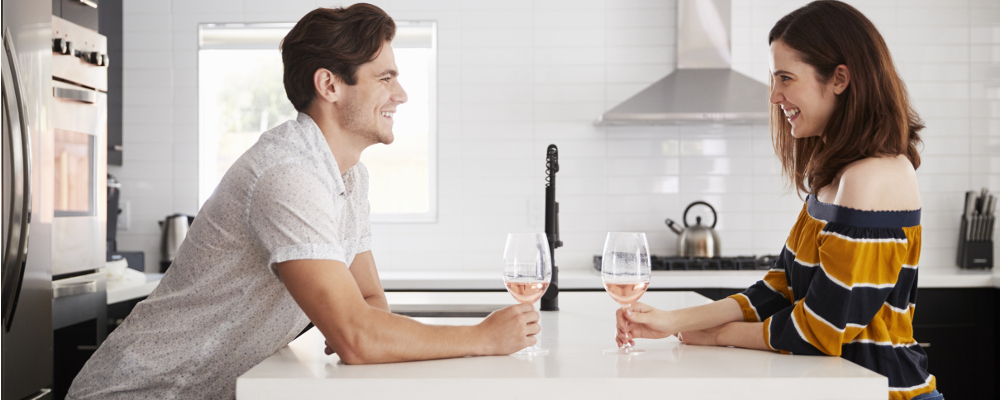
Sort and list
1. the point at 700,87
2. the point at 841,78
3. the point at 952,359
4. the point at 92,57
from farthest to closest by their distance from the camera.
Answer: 1. the point at 700,87
2. the point at 952,359
3. the point at 92,57
4. the point at 841,78

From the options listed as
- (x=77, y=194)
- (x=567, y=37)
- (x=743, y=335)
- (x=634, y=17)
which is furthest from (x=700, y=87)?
(x=77, y=194)

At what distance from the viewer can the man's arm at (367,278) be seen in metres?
1.57

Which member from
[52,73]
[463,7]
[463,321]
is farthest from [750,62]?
[52,73]

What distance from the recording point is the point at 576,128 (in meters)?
3.63

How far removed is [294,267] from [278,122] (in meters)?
2.85

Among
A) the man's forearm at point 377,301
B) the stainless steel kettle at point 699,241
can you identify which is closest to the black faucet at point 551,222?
the man's forearm at point 377,301

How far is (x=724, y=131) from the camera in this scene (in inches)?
143

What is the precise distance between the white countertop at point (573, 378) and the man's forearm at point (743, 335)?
46 mm

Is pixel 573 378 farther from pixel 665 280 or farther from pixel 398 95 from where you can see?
pixel 665 280

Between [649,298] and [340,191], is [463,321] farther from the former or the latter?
[649,298]

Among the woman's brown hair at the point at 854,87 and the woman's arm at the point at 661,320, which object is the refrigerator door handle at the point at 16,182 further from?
the woman's brown hair at the point at 854,87

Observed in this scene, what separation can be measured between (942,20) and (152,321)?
3.88m

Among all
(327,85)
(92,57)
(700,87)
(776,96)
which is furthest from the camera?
(700,87)

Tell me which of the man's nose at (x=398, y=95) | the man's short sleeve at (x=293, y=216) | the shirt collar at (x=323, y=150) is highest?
the man's nose at (x=398, y=95)
